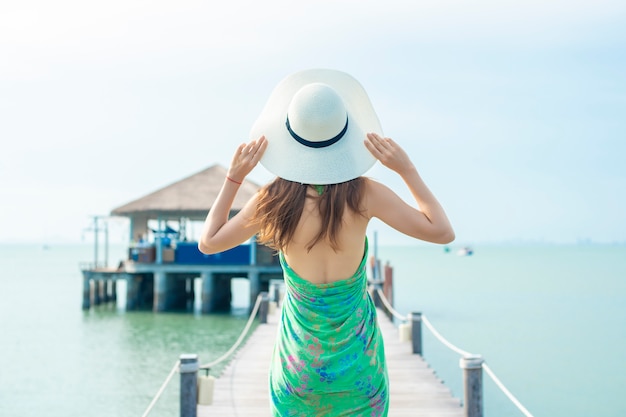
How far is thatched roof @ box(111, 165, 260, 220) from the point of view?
84.0 ft

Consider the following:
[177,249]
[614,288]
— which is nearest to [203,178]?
[177,249]

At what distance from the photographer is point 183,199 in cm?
2638

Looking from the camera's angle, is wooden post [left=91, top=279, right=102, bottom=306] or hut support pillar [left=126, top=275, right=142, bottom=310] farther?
wooden post [left=91, top=279, right=102, bottom=306]

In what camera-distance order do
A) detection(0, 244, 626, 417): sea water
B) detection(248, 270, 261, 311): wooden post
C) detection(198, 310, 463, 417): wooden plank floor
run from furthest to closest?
detection(248, 270, 261, 311): wooden post, detection(0, 244, 626, 417): sea water, detection(198, 310, 463, 417): wooden plank floor

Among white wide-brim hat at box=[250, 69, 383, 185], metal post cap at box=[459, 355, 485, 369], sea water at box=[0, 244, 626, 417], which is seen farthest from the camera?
sea water at box=[0, 244, 626, 417]

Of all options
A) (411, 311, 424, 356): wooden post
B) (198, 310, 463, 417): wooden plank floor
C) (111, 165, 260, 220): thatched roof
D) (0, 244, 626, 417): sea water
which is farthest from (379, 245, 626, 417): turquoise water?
(111, 165, 260, 220): thatched roof

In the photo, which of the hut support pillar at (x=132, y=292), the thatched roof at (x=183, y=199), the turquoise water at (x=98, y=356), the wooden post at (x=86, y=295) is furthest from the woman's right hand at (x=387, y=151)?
the wooden post at (x=86, y=295)

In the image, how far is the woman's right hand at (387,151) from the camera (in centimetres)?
201

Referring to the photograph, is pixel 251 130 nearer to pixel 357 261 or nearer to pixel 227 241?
pixel 227 241

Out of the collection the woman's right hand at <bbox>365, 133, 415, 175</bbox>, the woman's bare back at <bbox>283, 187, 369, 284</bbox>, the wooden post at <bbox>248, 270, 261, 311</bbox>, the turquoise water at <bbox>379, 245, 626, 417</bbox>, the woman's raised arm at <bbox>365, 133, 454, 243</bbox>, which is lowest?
the turquoise water at <bbox>379, 245, 626, 417</bbox>

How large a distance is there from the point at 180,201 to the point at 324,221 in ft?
81.2

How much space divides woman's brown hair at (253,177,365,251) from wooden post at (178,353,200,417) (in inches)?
154

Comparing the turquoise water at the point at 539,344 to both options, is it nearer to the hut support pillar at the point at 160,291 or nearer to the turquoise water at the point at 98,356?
the turquoise water at the point at 98,356

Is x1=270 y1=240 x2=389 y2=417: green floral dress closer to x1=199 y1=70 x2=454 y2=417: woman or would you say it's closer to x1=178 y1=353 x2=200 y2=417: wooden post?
x1=199 y1=70 x2=454 y2=417: woman
